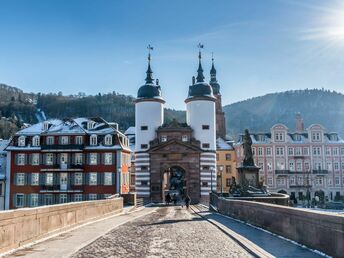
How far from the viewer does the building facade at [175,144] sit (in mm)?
64875

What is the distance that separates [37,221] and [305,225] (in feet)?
26.8

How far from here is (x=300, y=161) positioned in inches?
3265

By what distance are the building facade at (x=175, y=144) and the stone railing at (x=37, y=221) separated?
40.5m

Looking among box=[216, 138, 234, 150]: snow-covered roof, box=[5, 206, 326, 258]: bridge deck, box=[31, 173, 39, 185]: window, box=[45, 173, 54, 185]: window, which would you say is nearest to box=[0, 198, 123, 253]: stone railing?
box=[5, 206, 326, 258]: bridge deck

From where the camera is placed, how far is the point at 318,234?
1160 centimetres

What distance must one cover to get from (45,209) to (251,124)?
181933 mm

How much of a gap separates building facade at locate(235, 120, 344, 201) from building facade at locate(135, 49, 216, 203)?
18302mm

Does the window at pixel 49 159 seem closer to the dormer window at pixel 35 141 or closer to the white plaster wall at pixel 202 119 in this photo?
the dormer window at pixel 35 141

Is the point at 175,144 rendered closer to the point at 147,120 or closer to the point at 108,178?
the point at 147,120

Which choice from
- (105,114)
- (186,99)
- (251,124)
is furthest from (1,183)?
(251,124)

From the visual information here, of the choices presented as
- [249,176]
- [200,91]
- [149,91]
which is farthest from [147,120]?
[249,176]

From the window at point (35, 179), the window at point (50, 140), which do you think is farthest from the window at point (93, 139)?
the window at point (35, 179)

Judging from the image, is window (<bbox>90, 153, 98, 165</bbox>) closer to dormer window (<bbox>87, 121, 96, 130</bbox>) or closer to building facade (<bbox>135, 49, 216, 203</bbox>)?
dormer window (<bbox>87, 121, 96, 130</bbox>)

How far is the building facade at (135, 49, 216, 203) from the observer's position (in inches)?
2554
